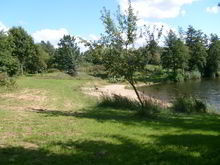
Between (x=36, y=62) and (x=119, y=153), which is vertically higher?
(x=36, y=62)

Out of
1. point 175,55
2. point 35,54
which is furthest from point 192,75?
point 35,54

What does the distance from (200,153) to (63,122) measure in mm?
5815

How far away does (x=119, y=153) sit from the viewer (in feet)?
22.0

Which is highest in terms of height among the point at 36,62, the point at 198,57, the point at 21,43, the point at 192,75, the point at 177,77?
the point at 21,43

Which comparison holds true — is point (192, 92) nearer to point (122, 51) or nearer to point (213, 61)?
point (122, 51)

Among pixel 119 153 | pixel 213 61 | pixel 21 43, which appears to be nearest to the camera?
pixel 119 153

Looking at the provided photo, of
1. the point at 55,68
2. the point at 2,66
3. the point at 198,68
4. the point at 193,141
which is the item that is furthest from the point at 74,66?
the point at 193,141

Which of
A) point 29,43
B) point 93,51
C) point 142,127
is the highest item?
point 29,43

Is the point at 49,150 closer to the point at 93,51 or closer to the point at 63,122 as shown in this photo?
the point at 63,122

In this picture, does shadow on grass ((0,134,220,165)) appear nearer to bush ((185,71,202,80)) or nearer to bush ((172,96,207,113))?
bush ((172,96,207,113))

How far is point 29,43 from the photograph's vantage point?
201 ft

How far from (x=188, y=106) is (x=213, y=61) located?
61.0 meters

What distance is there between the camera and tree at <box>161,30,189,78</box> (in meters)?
67.7

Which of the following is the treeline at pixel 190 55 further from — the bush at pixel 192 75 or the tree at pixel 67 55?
the tree at pixel 67 55
